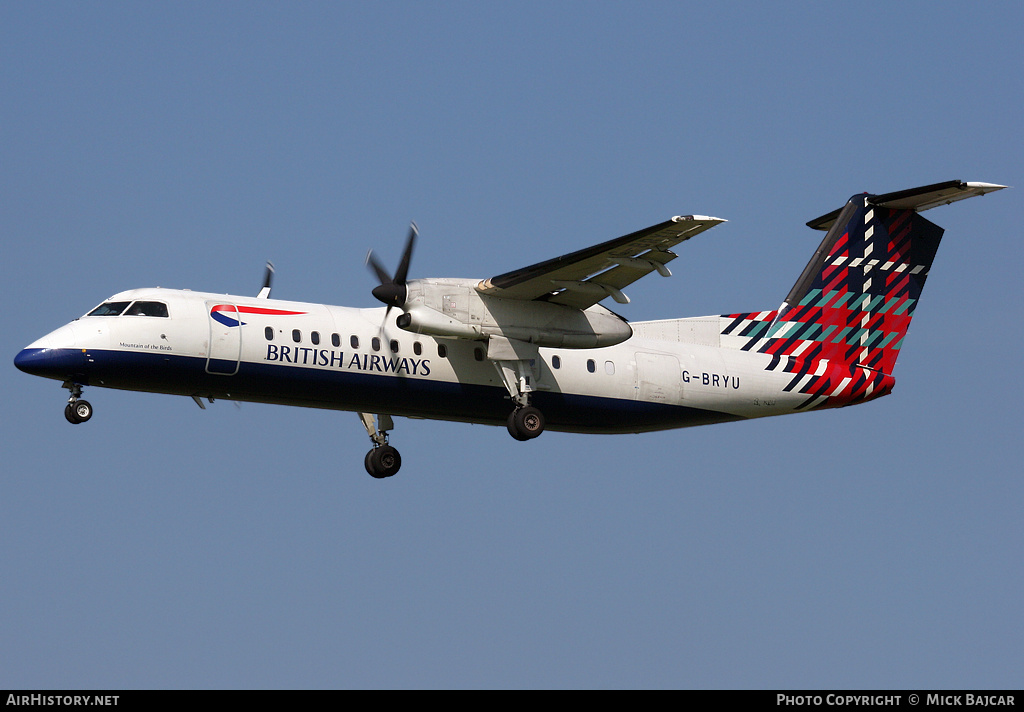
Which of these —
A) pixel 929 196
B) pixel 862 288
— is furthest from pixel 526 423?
pixel 929 196

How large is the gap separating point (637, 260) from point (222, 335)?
6608mm

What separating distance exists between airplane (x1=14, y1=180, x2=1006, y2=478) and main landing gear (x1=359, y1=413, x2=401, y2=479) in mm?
26

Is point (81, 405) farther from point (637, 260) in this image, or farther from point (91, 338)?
point (637, 260)

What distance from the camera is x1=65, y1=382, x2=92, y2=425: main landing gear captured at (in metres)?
20.0

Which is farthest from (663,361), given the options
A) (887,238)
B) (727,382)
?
(887,238)

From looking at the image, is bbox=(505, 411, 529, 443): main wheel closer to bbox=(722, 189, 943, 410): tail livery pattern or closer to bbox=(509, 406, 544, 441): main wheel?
bbox=(509, 406, 544, 441): main wheel

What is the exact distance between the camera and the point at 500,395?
22344 millimetres

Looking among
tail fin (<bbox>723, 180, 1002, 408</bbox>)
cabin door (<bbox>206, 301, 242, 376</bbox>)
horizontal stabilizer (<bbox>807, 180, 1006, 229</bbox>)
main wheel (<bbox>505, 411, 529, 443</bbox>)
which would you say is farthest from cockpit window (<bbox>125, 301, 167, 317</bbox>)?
horizontal stabilizer (<bbox>807, 180, 1006, 229</bbox>)

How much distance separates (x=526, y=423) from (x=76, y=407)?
23.4 ft

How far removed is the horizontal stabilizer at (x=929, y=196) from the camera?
73.8 ft

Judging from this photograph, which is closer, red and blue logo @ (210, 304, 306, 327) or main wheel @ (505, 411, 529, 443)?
red and blue logo @ (210, 304, 306, 327)

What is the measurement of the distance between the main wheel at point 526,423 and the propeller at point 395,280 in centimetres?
274
